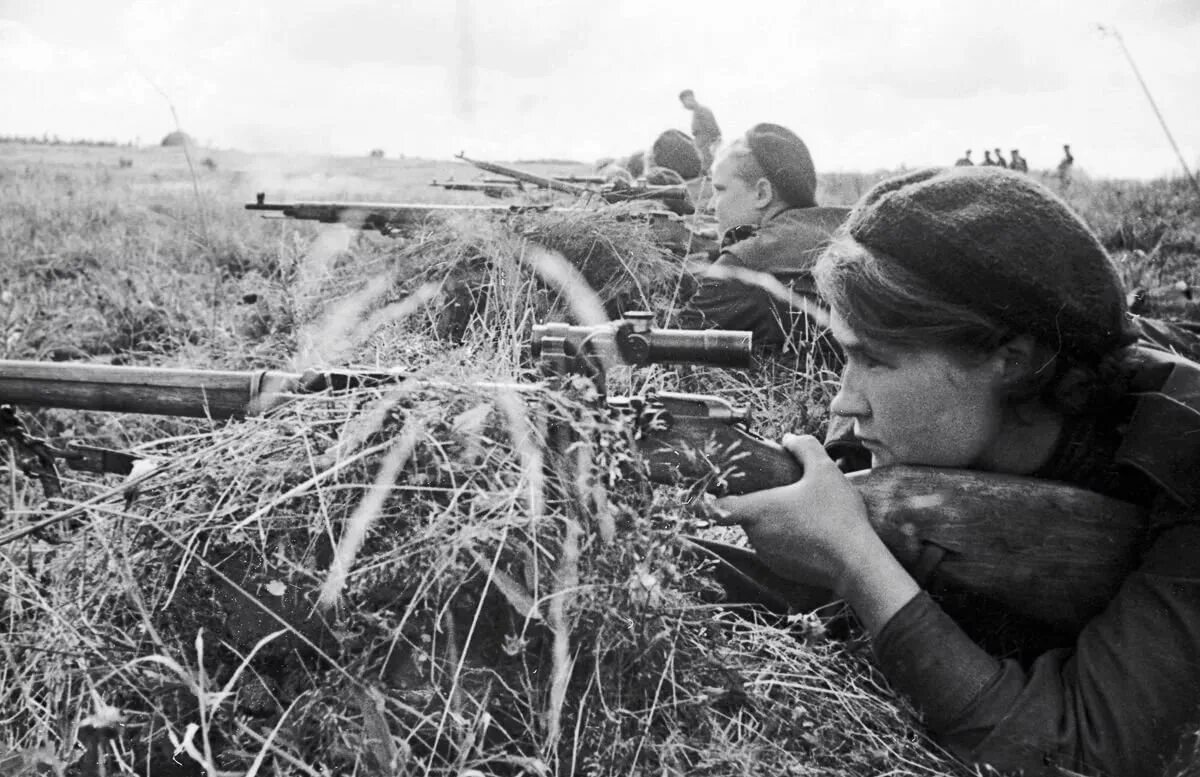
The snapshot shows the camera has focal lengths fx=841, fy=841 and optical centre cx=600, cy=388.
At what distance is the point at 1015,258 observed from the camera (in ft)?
6.17

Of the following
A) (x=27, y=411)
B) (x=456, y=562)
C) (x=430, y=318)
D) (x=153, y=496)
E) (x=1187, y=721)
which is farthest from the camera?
(x=430, y=318)

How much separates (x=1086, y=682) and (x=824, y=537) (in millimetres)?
600

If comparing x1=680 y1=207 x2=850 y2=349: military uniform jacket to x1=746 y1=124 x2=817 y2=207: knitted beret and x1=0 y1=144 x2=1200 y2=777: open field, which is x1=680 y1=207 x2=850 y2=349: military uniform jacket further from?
x1=0 y1=144 x2=1200 y2=777: open field

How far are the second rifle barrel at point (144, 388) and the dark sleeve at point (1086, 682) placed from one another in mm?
1749

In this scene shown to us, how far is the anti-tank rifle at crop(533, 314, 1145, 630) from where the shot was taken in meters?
1.90

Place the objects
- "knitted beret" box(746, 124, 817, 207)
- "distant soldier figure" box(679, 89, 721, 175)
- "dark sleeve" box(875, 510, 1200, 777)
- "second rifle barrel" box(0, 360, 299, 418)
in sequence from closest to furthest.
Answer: "dark sleeve" box(875, 510, 1200, 777), "second rifle barrel" box(0, 360, 299, 418), "knitted beret" box(746, 124, 817, 207), "distant soldier figure" box(679, 89, 721, 175)

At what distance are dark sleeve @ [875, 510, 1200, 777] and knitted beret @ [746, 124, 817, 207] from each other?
15.4 feet

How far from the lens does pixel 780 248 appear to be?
551 centimetres

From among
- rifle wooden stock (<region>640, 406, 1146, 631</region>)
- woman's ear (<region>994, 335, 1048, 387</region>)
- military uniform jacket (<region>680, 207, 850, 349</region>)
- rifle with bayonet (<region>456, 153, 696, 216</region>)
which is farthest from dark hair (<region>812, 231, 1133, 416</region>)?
rifle with bayonet (<region>456, 153, 696, 216</region>)

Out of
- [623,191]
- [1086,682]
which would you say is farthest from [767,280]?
[1086,682]

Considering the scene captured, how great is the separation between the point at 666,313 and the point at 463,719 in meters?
4.21

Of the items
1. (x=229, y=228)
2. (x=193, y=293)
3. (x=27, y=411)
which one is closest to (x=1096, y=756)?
(x=27, y=411)

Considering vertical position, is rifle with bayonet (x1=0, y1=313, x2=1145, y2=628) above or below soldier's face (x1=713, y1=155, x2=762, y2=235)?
below

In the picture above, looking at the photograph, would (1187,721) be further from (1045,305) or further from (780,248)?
(780,248)
